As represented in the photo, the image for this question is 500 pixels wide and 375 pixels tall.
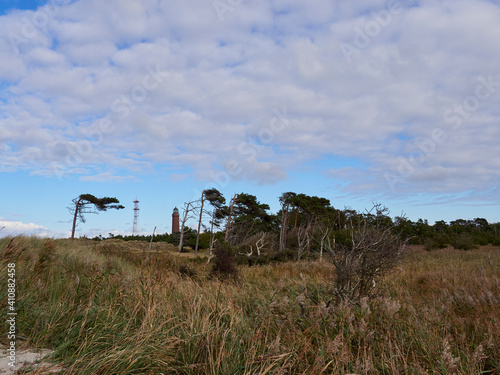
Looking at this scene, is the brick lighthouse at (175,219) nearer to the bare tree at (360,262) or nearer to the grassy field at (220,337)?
the grassy field at (220,337)

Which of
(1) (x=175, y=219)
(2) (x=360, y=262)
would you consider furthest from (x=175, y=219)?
(2) (x=360, y=262)

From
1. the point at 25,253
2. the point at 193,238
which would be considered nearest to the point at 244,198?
the point at 193,238

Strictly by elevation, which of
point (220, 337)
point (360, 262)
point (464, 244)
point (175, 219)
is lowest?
point (220, 337)

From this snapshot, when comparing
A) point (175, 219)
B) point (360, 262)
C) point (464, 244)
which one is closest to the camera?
point (360, 262)

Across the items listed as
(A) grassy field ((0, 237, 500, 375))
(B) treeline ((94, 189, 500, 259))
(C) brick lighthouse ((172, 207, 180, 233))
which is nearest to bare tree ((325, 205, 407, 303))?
(A) grassy field ((0, 237, 500, 375))

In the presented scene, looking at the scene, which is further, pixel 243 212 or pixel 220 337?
pixel 243 212

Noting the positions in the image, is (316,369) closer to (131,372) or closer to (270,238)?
(131,372)

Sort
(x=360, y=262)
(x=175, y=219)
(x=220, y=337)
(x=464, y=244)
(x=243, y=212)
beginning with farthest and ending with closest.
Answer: (x=175, y=219) < (x=243, y=212) < (x=464, y=244) < (x=360, y=262) < (x=220, y=337)

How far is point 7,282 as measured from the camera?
437cm

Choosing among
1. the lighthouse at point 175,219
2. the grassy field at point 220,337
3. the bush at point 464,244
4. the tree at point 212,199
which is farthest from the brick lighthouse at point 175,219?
the grassy field at point 220,337

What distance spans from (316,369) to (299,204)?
111 ft

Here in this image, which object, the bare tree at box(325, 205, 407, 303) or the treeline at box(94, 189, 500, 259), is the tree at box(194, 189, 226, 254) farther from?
the bare tree at box(325, 205, 407, 303)

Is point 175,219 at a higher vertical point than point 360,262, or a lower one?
higher

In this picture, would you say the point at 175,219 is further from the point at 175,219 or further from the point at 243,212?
the point at 243,212
